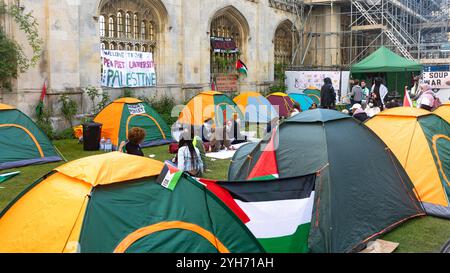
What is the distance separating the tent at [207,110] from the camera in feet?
44.8

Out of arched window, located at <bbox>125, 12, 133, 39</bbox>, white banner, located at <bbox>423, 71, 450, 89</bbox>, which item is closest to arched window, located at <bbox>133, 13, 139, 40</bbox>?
arched window, located at <bbox>125, 12, 133, 39</bbox>

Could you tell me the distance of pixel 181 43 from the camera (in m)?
17.6

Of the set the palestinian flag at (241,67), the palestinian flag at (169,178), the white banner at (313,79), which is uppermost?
the palestinian flag at (241,67)

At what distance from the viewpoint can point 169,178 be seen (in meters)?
4.29

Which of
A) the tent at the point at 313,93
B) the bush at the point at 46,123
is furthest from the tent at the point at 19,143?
the tent at the point at 313,93

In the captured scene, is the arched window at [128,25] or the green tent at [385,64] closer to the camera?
the arched window at [128,25]

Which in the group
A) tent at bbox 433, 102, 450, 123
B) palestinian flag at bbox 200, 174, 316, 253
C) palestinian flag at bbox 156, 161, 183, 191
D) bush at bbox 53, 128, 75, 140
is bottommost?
palestinian flag at bbox 200, 174, 316, 253

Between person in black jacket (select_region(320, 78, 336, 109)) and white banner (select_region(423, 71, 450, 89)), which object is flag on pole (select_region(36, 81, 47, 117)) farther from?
white banner (select_region(423, 71, 450, 89))

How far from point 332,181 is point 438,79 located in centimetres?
1006

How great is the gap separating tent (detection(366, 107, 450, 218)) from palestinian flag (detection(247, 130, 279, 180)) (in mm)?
2155

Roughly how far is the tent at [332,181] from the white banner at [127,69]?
30.6 feet

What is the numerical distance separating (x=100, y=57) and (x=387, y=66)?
10.4 meters

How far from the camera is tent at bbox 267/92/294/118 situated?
58.5ft

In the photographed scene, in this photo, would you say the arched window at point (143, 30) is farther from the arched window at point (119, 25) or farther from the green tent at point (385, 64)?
the green tent at point (385, 64)
